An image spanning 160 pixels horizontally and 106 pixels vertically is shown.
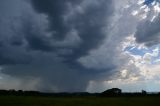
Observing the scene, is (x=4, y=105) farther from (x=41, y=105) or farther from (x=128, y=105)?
(x=128, y=105)

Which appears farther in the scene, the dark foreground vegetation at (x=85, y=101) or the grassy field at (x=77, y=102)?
the dark foreground vegetation at (x=85, y=101)

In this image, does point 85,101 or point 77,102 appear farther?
point 85,101

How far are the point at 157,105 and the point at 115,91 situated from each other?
257 feet

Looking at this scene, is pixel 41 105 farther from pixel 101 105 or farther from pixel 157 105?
pixel 157 105

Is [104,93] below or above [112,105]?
above

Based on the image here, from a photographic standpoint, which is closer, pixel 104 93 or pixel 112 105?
pixel 112 105

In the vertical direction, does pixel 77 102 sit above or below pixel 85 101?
below

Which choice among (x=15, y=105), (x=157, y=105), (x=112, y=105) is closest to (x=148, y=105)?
(x=157, y=105)

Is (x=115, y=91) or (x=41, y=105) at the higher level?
(x=115, y=91)

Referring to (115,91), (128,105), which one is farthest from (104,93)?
(128,105)

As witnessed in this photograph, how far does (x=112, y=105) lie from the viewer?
6825 cm

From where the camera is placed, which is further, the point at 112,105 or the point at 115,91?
the point at 115,91

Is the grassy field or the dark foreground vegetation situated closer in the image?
the grassy field

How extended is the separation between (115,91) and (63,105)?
83.5 m
